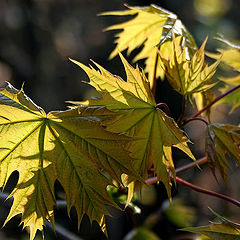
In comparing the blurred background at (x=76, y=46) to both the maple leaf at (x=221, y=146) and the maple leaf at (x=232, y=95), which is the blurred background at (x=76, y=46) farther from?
the maple leaf at (x=221, y=146)

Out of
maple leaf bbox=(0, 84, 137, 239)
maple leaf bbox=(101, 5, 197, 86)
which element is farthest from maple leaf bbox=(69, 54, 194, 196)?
maple leaf bbox=(101, 5, 197, 86)

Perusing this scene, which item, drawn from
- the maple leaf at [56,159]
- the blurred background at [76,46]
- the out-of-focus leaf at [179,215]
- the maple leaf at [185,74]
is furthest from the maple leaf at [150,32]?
the blurred background at [76,46]

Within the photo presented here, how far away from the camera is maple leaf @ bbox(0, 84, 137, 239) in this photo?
657 millimetres

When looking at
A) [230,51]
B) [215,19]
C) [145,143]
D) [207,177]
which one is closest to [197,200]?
[207,177]

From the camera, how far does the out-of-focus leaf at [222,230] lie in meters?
0.74

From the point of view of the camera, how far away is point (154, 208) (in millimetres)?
3488

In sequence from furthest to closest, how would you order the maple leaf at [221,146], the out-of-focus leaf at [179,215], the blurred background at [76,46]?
the blurred background at [76,46], the out-of-focus leaf at [179,215], the maple leaf at [221,146]

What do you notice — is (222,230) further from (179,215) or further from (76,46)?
(76,46)

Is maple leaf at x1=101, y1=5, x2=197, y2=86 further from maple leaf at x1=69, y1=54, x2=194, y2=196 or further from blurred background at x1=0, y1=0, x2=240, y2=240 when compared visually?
blurred background at x1=0, y1=0, x2=240, y2=240

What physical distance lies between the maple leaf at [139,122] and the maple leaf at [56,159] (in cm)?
4

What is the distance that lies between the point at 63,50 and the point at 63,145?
159 inches

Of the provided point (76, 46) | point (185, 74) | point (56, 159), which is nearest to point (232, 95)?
point (185, 74)

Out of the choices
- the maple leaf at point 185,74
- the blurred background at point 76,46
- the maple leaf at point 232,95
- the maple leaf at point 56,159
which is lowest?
the blurred background at point 76,46

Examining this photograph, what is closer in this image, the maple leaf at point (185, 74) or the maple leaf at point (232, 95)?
the maple leaf at point (185, 74)
